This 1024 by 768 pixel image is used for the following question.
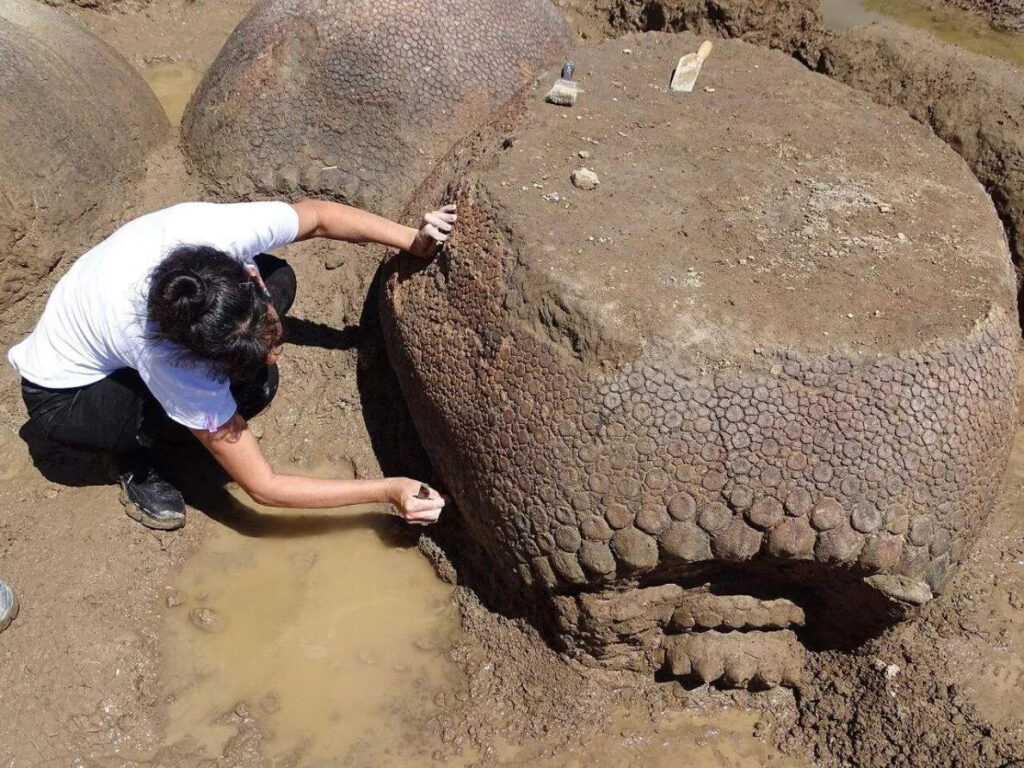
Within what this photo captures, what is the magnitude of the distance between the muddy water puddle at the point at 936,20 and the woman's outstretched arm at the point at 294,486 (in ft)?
10.7

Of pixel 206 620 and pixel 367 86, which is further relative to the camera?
pixel 367 86

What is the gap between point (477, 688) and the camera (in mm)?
1908

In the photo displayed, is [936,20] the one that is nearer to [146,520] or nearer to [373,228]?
[373,228]

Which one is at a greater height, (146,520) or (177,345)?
(177,345)

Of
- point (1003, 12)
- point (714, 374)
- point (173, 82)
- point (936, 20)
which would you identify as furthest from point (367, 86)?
point (1003, 12)

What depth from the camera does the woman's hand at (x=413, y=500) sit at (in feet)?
A: 5.89

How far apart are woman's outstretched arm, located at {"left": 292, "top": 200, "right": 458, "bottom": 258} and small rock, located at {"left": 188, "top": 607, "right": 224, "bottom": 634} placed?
36.1 inches

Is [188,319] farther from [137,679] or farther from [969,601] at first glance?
[969,601]

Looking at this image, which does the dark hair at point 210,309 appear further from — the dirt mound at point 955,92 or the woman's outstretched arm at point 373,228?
the dirt mound at point 955,92

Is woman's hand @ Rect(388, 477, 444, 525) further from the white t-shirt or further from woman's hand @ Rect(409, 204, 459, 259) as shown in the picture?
woman's hand @ Rect(409, 204, 459, 259)

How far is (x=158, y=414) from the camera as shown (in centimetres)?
198

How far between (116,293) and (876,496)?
148 centimetres

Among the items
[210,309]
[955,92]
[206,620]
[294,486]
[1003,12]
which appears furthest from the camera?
[1003,12]

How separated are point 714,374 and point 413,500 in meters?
0.70
